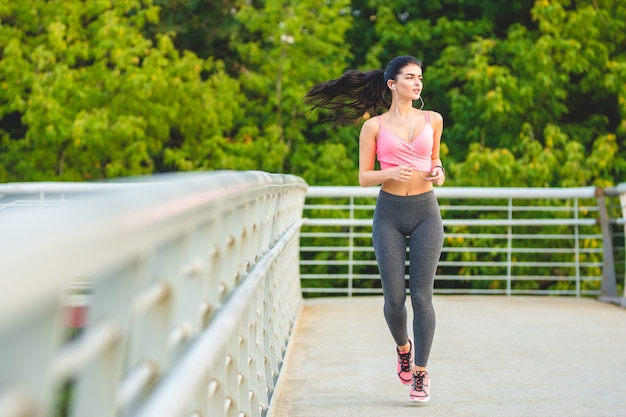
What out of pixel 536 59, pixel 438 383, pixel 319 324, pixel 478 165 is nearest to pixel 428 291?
pixel 438 383

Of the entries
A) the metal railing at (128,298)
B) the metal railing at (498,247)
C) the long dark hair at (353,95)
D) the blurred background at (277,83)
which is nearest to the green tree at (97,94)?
the blurred background at (277,83)

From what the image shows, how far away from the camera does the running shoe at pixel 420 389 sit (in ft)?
19.3

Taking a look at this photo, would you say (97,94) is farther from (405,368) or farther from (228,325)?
(228,325)

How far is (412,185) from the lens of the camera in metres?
6.00

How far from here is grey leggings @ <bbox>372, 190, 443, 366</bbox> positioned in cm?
596

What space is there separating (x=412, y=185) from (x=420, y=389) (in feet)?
3.32

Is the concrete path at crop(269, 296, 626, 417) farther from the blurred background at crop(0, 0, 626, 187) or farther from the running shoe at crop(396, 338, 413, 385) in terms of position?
→ the blurred background at crop(0, 0, 626, 187)

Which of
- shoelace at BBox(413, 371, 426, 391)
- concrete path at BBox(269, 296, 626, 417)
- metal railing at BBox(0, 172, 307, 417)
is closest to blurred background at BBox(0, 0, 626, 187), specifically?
concrete path at BBox(269, 296, 626, 417)

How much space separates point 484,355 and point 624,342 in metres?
1.25

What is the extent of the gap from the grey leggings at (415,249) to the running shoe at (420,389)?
2.6 inches

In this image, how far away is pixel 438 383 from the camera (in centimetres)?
658

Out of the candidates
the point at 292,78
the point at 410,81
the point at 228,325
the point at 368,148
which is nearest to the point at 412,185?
the point at 368,148

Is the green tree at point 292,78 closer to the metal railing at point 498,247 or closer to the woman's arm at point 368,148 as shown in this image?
the metal railing at point 498,247

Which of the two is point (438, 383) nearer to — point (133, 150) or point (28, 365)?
point (28, 365)
